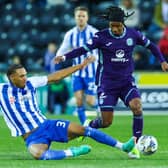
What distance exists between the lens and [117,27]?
1234 centimetres

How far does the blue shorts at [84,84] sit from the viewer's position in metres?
16.9

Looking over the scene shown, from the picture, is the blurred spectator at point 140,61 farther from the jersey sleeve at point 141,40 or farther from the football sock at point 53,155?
the football sock at point 53,155

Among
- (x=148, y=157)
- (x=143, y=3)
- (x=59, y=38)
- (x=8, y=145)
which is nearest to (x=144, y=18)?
(x=143, y=3)

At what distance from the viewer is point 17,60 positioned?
22734mm

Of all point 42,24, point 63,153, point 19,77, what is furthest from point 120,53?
point 42,24

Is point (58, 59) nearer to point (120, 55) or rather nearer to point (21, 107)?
point (120, 55)

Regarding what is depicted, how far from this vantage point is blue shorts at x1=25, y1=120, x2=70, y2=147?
11.2 m

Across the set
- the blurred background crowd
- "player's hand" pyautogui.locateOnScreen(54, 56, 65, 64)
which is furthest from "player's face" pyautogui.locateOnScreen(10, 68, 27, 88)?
the blurred background crowd

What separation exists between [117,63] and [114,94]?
1.54 ft

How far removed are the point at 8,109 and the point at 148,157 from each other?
6.51 feet

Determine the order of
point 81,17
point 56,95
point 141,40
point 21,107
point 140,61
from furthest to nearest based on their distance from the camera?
point 140,61 < point 56,95 < point 81,17 < point 141,40 < point 21,107

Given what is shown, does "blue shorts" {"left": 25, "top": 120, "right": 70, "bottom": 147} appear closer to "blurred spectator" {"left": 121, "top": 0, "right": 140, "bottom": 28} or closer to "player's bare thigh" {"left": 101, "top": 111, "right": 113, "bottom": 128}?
"player's bare thigh" {"left": 101, "top": 111, "right": 113, "bottom": 128}

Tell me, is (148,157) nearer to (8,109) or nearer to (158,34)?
(8,109)

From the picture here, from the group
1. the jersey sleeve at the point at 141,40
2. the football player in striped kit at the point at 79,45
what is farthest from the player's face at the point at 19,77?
the football player in striped kit at the point at 79,45
